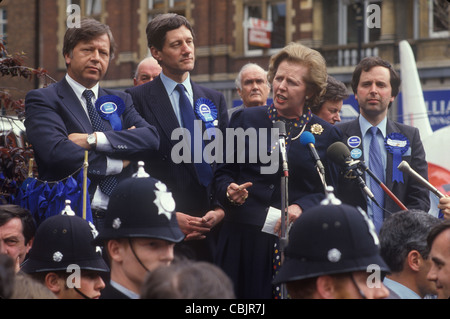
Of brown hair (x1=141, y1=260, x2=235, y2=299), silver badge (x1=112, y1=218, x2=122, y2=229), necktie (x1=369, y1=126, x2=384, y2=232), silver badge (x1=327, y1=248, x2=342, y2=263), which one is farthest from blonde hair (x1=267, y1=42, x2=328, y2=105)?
brown hair (x1=141, y1=260, x2=235, y2=299)

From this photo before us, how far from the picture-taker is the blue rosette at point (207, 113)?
5.82 meters

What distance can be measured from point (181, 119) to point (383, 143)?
5.09 ft

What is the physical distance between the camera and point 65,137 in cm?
525

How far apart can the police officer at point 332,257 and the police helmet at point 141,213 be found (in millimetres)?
670

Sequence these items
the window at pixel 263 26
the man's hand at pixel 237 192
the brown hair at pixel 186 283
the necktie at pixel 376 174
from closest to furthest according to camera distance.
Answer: the brown hair at pixel 186 283 → the man's hand at pixel 237 192 → the necktie at pixel 376 174 → the window at pixel 263 26

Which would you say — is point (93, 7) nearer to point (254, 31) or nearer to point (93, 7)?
point (93, 7)

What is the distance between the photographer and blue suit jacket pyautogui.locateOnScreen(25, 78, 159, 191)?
5.19m

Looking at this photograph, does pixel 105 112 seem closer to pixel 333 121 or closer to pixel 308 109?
pixel 308 109

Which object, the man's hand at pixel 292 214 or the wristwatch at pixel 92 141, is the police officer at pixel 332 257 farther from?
the wristwatch at pixel 92 141

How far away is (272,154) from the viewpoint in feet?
18.0

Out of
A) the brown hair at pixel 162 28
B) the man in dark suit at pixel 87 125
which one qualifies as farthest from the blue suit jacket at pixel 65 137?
the brown hair at pixel 162 28

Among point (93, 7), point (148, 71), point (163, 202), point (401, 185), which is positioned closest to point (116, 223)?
point (163, 202)
